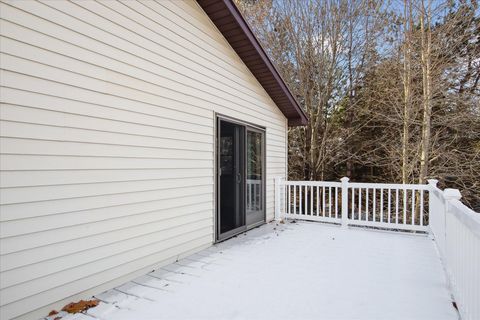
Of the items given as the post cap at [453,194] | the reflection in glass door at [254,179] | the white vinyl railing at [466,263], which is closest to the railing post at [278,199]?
the reflection in glass door at [254,179]

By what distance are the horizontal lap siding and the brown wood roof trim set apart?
0.30 m

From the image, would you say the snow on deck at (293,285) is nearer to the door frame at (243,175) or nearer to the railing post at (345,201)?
the door frame at (243,175)

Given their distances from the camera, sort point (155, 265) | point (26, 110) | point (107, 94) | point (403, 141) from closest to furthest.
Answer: point (26, 110)
point (107, 94)
point (155, 265)
point (403, 141)

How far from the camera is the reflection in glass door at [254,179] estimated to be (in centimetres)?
547

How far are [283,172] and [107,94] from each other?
15.8 feet

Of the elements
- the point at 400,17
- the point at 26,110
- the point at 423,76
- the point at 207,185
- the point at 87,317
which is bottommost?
the point at 87,317

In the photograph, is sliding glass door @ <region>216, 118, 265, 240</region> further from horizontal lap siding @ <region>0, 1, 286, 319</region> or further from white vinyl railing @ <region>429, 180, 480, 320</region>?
white vinyl railing @ <region>429, 180, 480, 320</region>

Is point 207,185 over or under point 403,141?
under

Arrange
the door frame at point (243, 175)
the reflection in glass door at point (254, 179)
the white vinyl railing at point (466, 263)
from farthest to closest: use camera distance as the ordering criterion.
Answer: the reflection in glass door at point (254, 179), the door frame at point (243, 175), the white vinyl railing at point (466, 263)

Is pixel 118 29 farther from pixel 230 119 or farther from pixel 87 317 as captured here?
pixel 87 317

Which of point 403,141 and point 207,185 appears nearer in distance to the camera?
point 207,185

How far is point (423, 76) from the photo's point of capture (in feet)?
23.2

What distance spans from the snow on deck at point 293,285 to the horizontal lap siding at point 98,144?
0.41 meters

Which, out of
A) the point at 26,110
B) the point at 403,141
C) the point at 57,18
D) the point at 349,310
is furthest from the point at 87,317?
the point at 403,141
